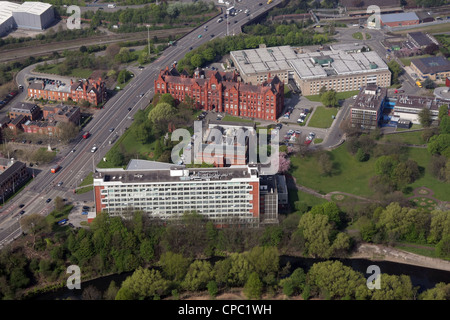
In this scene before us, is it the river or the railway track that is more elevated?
the railway track

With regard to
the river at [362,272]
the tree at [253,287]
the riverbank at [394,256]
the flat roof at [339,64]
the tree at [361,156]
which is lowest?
the river at [362,272]

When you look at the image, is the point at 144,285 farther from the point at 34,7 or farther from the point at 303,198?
the point at 34,7

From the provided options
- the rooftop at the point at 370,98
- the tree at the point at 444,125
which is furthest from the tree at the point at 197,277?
the tree at the point at 444,125

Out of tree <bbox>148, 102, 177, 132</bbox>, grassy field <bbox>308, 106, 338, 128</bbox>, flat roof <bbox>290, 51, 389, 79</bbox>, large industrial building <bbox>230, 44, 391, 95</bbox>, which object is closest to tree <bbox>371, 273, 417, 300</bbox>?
grassy field <bbox>308, 106, 338, 128</bbox>

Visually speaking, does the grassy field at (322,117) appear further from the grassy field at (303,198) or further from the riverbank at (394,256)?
the riverbank at (394,256)

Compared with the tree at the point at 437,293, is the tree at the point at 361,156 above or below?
above

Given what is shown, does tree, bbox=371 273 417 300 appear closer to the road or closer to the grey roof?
the road
